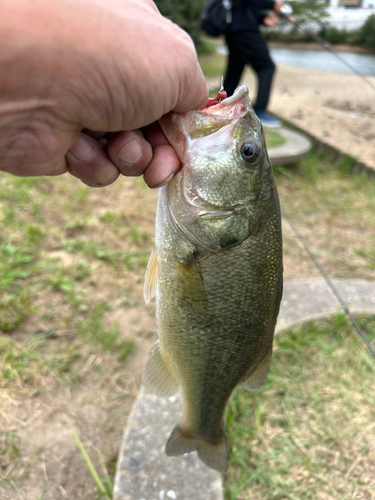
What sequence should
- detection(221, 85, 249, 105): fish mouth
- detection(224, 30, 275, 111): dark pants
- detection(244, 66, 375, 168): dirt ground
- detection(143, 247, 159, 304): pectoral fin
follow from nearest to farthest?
detection(221, 85, 249, 105): fish mouth → detection(143, 247, 159, 304): pectoral fin → detection(224, 30, 275, 111): dark pants → detection(244, 66, 375, 168): dirt ground

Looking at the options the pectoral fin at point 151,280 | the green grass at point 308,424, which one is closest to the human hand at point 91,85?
the pectoral fin at point 151,280

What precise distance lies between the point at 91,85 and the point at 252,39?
4.94m

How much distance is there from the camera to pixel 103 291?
2.94 metres

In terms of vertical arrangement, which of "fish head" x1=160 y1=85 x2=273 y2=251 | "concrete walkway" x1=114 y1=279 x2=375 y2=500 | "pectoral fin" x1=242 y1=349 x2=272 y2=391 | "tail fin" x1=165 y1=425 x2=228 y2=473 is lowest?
"concrete walkway" x1=114 y1=279 x2=375 y2=500

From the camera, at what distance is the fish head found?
3.79ft

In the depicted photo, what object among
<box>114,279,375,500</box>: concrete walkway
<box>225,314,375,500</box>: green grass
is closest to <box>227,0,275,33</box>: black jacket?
<box>225,314,375,500</box>: green grass

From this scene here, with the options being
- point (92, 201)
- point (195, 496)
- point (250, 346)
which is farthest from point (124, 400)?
point (92, 201)

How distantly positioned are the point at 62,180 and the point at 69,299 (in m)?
1.83

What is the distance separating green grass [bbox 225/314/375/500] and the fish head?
1362 mm

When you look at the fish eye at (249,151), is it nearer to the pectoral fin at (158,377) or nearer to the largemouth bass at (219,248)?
the largemouth bass at (219,248)

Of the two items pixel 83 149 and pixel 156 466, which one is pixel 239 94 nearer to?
pixel 83 149

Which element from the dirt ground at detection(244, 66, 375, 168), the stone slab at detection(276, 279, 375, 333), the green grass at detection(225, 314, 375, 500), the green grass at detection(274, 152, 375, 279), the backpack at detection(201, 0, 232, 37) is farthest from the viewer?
the dirt ground at detection(244, 66, 375, 168)

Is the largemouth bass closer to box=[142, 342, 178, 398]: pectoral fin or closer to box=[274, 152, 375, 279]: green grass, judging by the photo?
box=[142, 342, 178, 398]: pectoral fin

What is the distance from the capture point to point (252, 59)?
529 centimetres
